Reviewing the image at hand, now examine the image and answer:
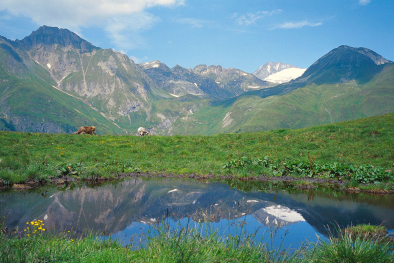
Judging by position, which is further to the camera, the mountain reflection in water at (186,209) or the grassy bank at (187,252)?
the mountain reflection in water at (186,209)

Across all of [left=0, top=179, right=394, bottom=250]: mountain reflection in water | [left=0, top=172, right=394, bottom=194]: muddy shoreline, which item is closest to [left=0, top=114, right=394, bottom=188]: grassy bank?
[left=0, top=172, right=394, bottom=194]: muddy shoreline

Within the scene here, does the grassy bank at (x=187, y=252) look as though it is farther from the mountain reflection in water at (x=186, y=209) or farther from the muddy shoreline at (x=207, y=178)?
the muddy shoreline at (x=207, y=178)

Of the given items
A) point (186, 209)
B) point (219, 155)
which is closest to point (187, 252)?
point (186, 209)

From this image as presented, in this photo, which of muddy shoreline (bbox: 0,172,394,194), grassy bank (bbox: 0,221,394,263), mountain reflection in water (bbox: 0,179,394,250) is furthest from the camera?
muddy shoreline (bbox: 0,172,394,194)

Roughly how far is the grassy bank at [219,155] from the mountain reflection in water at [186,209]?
4.38m

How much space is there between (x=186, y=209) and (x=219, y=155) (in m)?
16.8

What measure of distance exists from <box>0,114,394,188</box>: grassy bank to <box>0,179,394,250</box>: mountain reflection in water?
438 centimetres

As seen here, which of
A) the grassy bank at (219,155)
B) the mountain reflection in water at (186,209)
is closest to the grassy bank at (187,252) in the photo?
the mountain reflection in water at (186,209)

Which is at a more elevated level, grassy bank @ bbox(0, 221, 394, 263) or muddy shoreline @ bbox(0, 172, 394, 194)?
grassy bank @ bbox(0, 221, 394, 263)

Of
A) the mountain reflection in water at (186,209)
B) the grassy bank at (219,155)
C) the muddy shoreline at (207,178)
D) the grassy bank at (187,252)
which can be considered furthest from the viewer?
the grassy bank at (219,155)

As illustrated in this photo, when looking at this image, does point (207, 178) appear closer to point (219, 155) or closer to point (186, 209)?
point (219, 155)

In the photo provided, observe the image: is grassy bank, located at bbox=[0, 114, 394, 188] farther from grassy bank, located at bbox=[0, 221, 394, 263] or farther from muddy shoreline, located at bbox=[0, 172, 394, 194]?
grassy bank, located at bbox=[0, 221, 394, 263]

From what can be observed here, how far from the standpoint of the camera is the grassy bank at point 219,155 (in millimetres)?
21422

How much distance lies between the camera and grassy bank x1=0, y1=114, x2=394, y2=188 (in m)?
21.4
